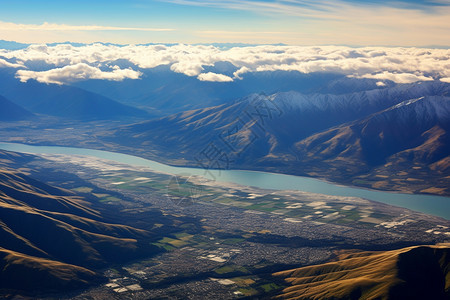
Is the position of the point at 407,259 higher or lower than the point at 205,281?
higher

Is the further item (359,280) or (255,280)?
(255,280)

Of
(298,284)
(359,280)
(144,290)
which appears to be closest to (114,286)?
(144,290)

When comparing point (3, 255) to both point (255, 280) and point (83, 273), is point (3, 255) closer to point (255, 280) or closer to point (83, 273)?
point (83, 273)

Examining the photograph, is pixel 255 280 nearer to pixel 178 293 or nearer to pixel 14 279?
pixel 178 293

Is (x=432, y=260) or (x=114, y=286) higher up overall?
(x=432, y=260)

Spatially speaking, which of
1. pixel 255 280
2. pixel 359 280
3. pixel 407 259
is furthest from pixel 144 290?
pixel 407 259
